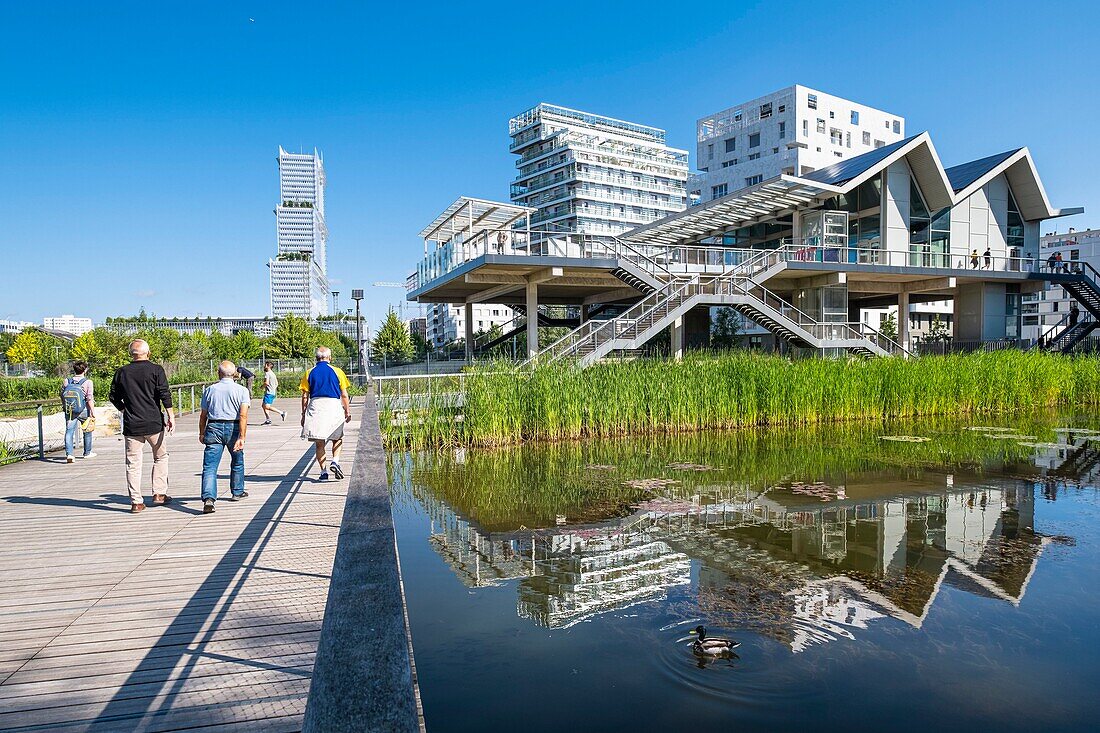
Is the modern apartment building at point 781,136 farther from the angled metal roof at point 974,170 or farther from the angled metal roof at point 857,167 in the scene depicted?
the angled metal roof at point 857,167

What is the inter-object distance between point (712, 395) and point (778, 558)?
30.8ft

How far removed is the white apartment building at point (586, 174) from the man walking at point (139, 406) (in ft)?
246

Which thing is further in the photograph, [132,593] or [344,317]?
[344,317]

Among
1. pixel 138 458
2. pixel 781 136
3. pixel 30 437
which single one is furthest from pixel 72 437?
pixel 781 136

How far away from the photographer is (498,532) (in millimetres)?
8086

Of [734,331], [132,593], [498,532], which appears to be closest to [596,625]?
[498,532]

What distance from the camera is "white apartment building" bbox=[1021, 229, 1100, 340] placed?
66287 mm

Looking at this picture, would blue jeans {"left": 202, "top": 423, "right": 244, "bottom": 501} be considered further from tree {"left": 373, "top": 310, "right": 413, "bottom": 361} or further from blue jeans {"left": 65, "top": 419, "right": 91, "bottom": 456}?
tree {"left": 373, "top": 310, "right": 413, "bottom": 361}

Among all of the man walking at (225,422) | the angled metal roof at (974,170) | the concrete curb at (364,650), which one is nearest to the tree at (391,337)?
the angled metal roof at (974,170)

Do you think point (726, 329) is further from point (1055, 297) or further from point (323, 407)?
point (1055, 297)

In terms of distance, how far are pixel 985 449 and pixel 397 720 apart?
49.3ft

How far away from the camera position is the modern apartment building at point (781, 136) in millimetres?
55625

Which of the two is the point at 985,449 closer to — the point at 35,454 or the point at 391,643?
the point at 391,643

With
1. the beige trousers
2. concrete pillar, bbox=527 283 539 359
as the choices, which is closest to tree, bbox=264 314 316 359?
concrete pillar, bbox=527 283 539 359
